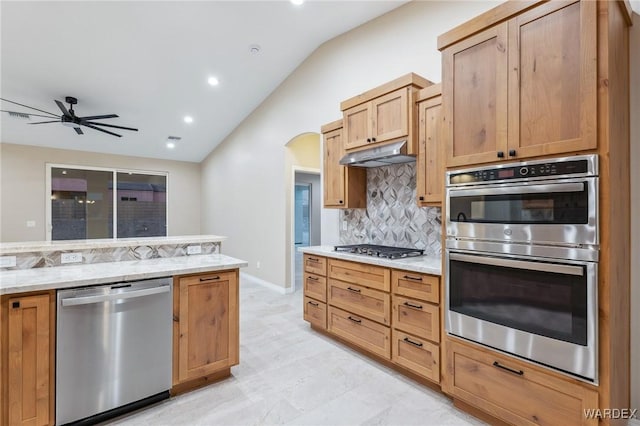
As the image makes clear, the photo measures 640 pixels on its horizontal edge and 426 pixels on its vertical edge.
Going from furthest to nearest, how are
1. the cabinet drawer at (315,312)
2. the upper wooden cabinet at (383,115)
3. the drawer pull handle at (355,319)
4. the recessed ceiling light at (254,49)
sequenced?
the recessed ceiling light at (254,49) < the cabinet drawer at (315,312) < the drawer pull handle at (355,319) < the upper wooden cabinet at (383,115)

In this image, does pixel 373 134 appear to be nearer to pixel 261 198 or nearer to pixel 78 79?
pixel 261 198

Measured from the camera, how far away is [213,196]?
7.79 metres

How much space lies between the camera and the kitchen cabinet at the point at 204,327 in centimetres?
229

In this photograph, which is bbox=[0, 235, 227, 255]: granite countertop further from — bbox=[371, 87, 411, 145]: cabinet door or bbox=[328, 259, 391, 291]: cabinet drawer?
bbox=[371, 87, 411, 145]: cabinet door

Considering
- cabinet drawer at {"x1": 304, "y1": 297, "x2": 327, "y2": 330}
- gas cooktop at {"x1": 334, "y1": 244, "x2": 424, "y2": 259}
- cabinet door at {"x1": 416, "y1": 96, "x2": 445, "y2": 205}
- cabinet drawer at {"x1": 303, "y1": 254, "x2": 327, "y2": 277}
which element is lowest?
cabinet drawer at {"x1": 304, "y1": 297, "x2": 327, "y2": 330}

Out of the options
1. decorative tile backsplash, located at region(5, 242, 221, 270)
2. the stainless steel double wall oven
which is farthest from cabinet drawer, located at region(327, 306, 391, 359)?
decorative tile backsplash, located at region(5, 242, 221, 270)

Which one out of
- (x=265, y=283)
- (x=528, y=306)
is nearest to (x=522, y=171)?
(x=528, y=306)

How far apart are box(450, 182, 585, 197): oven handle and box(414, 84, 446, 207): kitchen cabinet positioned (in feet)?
1.74

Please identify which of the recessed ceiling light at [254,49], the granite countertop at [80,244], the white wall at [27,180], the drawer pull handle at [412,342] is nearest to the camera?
the granite countertop at [80,244]

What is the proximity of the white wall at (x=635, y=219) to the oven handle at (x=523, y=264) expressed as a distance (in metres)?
0.69

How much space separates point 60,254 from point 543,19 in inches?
140

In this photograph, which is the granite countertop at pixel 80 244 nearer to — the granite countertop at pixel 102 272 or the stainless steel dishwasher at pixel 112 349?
the granite countertop at pixel 102 272

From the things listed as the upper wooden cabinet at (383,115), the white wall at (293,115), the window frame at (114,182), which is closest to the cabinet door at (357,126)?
the upper wooden cabinet at (383,115)

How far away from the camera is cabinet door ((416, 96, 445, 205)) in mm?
2590
